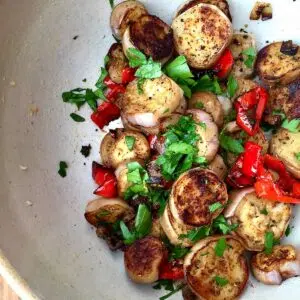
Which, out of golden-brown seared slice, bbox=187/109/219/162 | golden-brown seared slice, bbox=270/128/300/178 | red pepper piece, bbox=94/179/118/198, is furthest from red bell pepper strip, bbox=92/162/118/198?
golden-brown seared slice, bbox=270/128/300/178

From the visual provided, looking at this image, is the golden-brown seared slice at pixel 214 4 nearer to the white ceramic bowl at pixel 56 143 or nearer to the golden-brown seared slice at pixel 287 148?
the white ceramic bowl at pixel 56 143

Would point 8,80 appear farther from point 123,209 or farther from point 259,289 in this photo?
point 259,289

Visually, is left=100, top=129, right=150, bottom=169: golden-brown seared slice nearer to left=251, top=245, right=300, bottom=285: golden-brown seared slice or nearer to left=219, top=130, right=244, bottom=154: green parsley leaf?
left=219, top=130, right=244, bottom=154: green parsley leaf

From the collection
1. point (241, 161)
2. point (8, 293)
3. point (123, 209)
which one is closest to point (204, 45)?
point (241, 161)

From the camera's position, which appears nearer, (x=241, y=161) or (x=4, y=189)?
(x=4, y=189)

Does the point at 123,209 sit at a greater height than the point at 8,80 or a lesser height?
lesser

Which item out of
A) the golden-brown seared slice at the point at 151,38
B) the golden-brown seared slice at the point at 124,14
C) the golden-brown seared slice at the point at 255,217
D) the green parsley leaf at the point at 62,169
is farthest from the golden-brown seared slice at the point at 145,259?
the golden-brown seared slice at the point at 124,14
